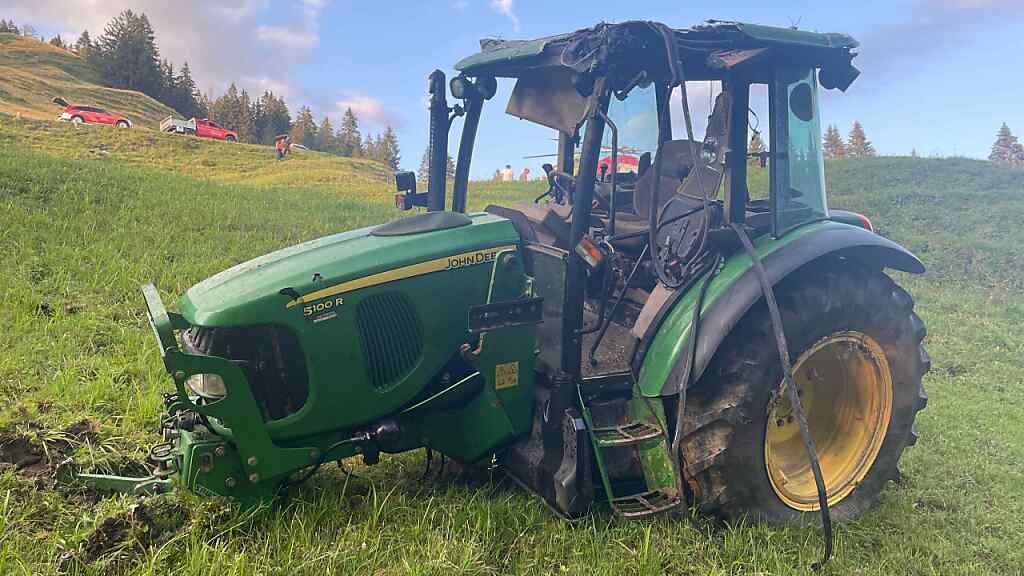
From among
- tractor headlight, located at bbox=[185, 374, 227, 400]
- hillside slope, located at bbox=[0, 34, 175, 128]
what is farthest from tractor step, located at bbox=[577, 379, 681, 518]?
hillside slope, located at bbox=[0, 34, 175, 128]

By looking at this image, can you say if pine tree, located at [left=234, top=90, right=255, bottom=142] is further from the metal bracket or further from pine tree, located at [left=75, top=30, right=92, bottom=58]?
the metal bracket

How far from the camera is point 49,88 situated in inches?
1516

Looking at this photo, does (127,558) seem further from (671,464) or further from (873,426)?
(873,426)

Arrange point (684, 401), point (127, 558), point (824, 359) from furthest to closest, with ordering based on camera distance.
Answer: point (824, 359) → point (684, 401) → point (127, 558)

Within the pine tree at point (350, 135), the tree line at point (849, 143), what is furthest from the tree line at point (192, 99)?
the tree line at point (849, 143)

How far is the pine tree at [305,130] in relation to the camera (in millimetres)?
63531

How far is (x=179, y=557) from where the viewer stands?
2.69m

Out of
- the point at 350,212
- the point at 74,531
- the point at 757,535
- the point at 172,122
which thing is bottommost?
the point at 757,535

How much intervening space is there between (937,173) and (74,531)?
63.6ft

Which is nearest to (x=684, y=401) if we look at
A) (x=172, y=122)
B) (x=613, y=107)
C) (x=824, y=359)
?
(x=824, y=359)

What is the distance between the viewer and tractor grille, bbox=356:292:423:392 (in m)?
3.01

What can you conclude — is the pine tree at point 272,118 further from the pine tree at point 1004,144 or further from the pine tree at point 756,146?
the pine tree at point 756,146

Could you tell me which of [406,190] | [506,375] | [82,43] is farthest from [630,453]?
[82,43]

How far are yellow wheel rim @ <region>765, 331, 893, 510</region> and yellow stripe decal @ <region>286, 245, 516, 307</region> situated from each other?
1581 millimetres
